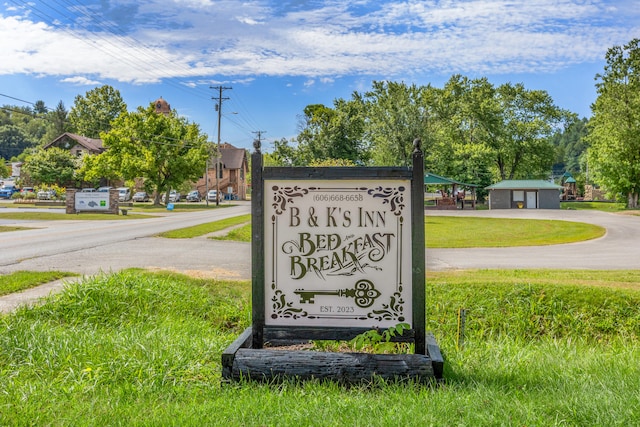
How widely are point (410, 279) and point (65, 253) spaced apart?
38.2 ft

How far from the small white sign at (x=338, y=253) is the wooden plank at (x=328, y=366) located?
356 mm

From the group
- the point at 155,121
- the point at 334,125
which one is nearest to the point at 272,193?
the point at 155,121

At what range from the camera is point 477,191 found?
5753 centimetres

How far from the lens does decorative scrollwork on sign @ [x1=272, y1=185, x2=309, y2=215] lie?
4168 millimetres

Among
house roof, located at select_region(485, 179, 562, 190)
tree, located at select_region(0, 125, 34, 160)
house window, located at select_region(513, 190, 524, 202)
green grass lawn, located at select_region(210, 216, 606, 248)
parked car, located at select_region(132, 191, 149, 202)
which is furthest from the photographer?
tree, located at select_region(0, 125, 34, 160)

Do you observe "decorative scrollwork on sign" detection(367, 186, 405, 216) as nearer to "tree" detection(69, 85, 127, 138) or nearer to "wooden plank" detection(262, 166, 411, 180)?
"wooden plank" detection(262, 166, 411, 180)

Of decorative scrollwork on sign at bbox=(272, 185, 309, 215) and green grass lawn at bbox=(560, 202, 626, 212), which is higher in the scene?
decorative scrollwork on sign at bbox=(272, 185, 309, 215)

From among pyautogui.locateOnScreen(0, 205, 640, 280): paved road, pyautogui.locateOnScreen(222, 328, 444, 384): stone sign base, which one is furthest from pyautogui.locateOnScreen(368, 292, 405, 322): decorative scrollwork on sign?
pyautogui.locateOnScreen(0, 205, 640, 280): paved road

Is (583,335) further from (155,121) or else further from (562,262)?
(155,121)

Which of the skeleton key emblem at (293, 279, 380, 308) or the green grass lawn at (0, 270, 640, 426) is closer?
the green grass lawn at (0, 270, 640, 426)

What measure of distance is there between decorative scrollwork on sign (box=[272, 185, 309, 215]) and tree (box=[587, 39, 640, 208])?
45.2 meters

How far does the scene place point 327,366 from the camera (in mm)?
3811

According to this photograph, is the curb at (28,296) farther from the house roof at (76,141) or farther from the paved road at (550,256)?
the house roof at (76,141)

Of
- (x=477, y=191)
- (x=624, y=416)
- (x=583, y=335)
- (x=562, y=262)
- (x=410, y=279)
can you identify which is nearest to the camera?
(x=624, y=416)
